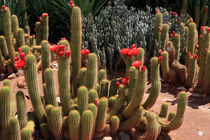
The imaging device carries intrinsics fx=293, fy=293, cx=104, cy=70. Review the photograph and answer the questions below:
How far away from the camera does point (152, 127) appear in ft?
9.61

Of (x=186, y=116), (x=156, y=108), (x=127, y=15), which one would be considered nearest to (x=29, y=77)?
(x=156, y=108)

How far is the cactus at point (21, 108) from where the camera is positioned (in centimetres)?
277

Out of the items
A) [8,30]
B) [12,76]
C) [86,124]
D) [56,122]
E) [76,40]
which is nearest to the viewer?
[86,124]

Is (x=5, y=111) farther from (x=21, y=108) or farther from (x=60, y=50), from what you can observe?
(x=60, y=50)

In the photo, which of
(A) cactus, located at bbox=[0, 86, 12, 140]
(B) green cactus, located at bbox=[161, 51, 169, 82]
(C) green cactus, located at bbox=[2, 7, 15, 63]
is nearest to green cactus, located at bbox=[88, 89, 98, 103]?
(A) cactus, located at bbox=[0, 86, 12, 140]

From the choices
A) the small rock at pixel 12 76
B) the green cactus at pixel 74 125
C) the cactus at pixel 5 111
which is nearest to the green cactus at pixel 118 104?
the green cactus at pixel 74 125

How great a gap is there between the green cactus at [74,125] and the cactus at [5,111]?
0.56 meters

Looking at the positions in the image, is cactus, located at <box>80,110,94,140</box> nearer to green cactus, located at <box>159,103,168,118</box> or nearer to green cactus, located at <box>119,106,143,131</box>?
green cactus, located at <box>119,106,143,131</box>

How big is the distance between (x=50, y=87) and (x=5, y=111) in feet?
1.63

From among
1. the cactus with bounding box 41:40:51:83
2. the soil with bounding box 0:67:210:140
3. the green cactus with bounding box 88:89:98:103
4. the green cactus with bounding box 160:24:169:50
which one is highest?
the green cactus with bounding box 160:24:169:50

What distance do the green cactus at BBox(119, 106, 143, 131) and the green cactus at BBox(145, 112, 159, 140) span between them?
0.13 metres

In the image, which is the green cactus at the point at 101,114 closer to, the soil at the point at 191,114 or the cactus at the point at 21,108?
the cactus at the point at 21,108

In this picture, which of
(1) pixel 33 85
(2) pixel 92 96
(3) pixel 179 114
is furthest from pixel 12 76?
(3) pixel 179 114

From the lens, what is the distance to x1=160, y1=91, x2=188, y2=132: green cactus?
2.96 metres
